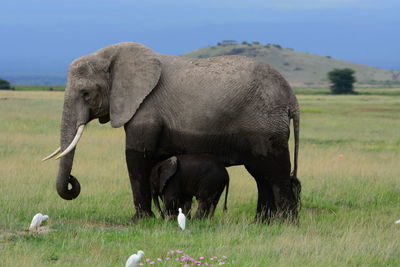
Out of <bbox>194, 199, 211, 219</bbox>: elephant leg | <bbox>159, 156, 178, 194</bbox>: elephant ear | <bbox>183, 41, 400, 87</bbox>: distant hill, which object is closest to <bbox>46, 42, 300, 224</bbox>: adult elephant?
<bbox>159, 156, 178, 194</bbox>: elephant ear

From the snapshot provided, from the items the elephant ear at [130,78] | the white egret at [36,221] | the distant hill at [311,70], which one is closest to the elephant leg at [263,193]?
the elephant ear at [130,78]

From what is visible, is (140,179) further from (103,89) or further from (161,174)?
(103,89)

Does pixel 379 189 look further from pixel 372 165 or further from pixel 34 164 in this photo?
pixel 34 164

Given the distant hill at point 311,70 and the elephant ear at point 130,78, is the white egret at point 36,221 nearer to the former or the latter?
the elephant ear at point 130,78

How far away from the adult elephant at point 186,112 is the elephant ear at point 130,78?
1 centimetres

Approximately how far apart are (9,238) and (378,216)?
5312 millimetres

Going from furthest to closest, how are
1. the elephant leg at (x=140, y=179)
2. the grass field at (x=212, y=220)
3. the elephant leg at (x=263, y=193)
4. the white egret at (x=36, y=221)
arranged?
the elephant leg at (x=140, y=179), the elephant leg at (x=263, y=193), the white egret at (x=36, y=221), the grass field at (x=212, y=220)

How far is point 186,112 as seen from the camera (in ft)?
30.2

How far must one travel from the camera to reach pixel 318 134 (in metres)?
25.7

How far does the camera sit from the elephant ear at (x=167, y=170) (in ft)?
29.7

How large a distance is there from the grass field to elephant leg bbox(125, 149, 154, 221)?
0.29 meters

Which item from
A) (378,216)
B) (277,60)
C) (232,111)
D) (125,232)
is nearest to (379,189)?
(378,216)

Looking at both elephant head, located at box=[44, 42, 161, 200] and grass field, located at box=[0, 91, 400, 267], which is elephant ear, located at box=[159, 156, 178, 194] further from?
elephant head, located at box=[44, 42, 161, 200]

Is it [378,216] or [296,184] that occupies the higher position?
[296,184]
